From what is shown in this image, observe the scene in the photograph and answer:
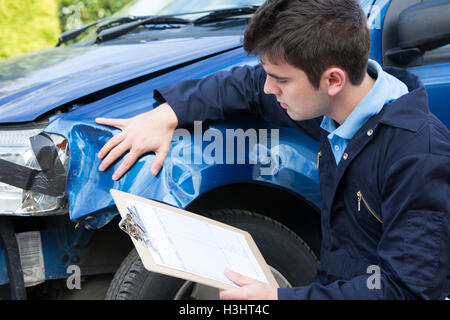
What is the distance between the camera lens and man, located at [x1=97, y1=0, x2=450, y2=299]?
1417mm

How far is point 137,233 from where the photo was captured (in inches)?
59.0

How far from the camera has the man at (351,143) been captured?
1417 mm

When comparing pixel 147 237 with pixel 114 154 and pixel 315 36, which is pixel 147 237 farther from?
pixel 315 36

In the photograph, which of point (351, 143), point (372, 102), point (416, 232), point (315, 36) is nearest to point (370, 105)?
point (372, 102)

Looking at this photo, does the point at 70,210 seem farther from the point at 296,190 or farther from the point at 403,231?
the point at 403,231

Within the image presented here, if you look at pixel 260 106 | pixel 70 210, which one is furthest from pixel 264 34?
pixel 70 210

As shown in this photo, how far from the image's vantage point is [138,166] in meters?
1.82

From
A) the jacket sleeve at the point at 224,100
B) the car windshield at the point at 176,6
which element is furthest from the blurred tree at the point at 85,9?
the jacket sleeve at the point at 224,100

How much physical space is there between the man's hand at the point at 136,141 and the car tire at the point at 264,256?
1.00 ft

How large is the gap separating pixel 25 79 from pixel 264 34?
1027mm

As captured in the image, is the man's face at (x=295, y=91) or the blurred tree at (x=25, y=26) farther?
the blurred tree at (x=25, y=26)

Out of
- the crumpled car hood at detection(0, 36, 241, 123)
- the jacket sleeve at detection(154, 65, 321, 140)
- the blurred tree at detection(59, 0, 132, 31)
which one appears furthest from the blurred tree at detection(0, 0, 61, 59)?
the jacket sleeve at detection(154, 65, 321, 140)

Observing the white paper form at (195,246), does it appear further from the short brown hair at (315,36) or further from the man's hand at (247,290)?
the short brown hair at (315,36)

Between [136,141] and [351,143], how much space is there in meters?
0.67
